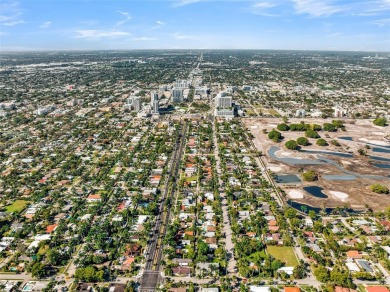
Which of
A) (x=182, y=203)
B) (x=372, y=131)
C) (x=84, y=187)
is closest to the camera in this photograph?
(x=182, y=203)

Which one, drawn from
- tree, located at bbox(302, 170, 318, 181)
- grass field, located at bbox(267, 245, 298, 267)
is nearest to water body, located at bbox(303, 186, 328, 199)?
tree, located at bbox(302, 170, 318, 181)

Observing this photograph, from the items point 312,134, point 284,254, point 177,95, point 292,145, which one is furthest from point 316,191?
point 177,95

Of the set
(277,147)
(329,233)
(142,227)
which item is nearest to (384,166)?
(277,147)

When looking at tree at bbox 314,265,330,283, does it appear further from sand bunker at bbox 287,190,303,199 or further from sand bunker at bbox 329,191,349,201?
sand bunker at bbox 329,191,349,201

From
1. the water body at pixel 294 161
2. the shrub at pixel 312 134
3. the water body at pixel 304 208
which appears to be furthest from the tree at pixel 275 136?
the water body at pixel 304 208

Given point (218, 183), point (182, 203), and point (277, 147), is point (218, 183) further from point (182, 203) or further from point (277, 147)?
point (277, 147)

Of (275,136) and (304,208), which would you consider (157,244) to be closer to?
(304,208)

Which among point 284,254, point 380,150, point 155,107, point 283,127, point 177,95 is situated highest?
point 177,95
